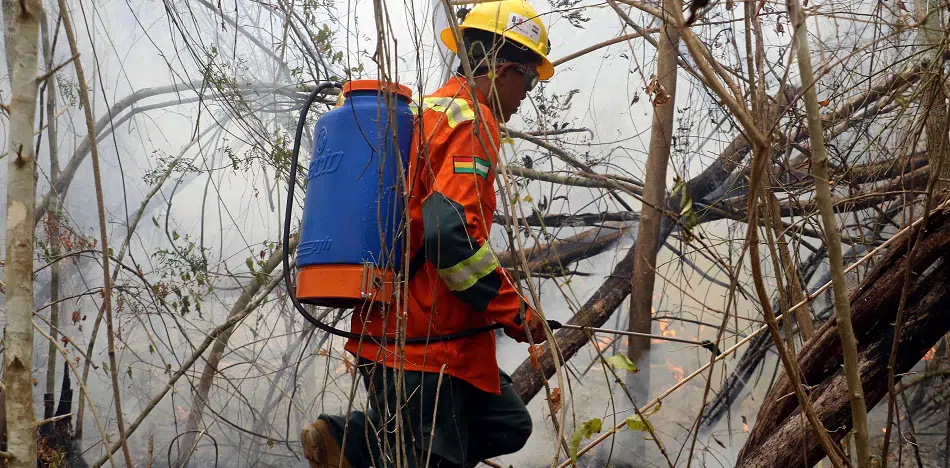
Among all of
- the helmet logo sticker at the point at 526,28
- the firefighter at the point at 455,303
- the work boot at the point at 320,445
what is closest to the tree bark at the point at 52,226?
the work boot at the point at 320,445

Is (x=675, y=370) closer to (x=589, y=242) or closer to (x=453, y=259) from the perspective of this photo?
(x=589, y=242)

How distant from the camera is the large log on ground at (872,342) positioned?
193 cm

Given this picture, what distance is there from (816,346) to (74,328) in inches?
156

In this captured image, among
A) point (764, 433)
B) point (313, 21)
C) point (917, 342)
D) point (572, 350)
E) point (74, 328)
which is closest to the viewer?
point (917, 342)

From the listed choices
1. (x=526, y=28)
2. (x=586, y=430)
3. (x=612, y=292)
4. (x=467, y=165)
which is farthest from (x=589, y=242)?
(x=586, y=430)

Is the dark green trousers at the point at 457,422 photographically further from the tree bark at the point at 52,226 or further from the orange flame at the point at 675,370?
the tree bark at the point at 52,226

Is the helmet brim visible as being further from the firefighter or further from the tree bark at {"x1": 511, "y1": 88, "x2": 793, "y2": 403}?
the tree bark at {"x1": 511, "y1": 88, "x2": 793, "y2": 403}

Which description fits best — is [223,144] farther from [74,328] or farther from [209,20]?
[74,328]

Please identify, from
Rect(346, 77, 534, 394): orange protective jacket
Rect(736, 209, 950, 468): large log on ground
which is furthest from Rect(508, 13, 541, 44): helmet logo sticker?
Rect(736, 209, 950, 468): large log on ground

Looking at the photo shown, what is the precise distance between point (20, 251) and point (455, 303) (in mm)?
1179

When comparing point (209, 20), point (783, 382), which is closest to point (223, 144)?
point (209, 20)

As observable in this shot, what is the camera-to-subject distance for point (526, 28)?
243cm

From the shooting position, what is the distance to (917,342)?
198 cm

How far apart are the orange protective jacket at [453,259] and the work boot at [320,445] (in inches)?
11.5
